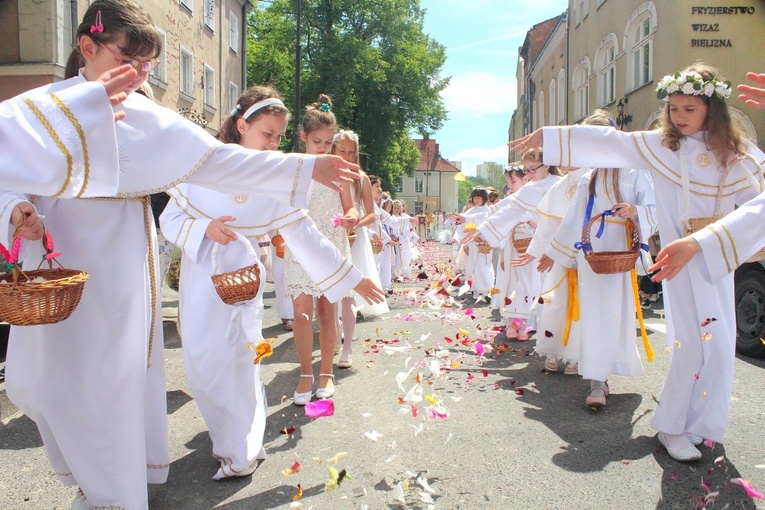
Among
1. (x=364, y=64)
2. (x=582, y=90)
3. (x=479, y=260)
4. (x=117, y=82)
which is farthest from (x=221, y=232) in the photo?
(x=364, y=64)

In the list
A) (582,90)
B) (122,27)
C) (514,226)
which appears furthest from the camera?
(582,90)

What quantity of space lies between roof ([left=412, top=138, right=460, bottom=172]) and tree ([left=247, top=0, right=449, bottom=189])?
47967mm

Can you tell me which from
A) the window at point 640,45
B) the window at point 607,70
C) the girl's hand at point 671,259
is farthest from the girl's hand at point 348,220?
the window at point 607,70

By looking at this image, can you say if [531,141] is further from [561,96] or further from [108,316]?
[561,96]

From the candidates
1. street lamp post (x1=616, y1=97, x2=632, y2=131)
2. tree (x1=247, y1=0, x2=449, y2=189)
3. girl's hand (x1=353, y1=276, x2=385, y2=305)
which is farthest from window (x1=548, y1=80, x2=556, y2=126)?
girl's hand (x1=353, y1=276, x2=385, y2=305)

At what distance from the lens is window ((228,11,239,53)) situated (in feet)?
85.6

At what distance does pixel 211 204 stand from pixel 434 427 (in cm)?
202

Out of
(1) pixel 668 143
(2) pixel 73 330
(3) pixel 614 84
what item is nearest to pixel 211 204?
(2) pixel 73 330

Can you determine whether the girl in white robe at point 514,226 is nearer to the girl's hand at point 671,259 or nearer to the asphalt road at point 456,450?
the asphalt road at point 456,450

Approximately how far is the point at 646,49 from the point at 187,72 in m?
15.0

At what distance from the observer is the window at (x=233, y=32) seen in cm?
2610

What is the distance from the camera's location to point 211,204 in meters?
3.65

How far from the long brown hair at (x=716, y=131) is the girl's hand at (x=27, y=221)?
348 cm

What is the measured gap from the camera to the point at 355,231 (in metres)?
6.20
